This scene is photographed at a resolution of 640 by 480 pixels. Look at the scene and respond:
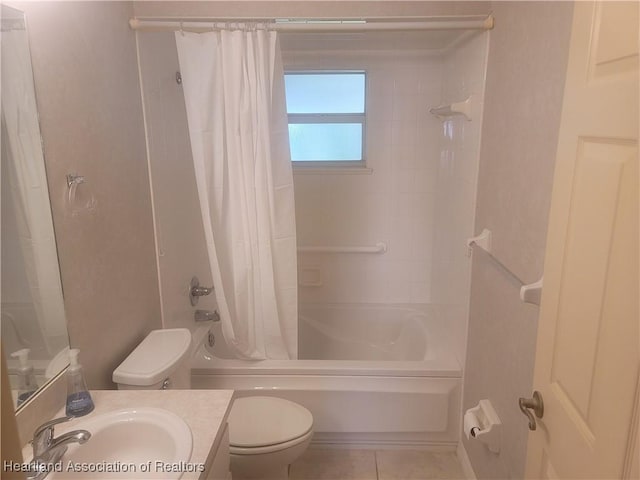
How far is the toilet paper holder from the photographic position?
1.72 meters

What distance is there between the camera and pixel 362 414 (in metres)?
2.25

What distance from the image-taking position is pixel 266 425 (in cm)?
186

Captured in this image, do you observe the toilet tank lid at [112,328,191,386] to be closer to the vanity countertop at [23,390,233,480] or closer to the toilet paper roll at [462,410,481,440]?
the vanity countertop at [23,390,233,480]

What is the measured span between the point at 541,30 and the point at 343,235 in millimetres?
1813

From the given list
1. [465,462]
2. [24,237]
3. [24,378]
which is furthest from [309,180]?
[24,378]

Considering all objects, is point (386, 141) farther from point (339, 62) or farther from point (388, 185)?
point (339, 62)

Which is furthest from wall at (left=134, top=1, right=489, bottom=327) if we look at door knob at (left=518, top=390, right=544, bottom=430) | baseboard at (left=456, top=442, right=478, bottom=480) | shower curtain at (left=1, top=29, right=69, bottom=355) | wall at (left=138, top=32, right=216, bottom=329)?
door knob at (left=518, top=390, right=544, bottom=430)

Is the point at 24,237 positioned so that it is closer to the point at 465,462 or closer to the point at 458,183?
the point at 458,183

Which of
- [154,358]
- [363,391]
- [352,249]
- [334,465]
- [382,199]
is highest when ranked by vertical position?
[382,199]

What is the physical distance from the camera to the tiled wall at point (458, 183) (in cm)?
207

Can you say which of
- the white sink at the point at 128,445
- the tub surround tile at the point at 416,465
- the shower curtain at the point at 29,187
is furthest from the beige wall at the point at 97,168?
the tub surround tile at the point at 416,465

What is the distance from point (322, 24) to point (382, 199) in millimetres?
1312

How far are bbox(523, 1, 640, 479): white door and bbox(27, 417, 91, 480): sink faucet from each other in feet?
3.60

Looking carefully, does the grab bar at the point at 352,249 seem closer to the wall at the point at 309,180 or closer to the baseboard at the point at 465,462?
the wall at the point at 309,180
